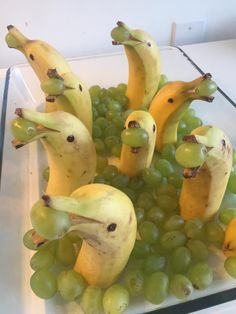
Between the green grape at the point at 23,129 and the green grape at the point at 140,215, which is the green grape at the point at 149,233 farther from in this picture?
the green grape at the point at 23,129

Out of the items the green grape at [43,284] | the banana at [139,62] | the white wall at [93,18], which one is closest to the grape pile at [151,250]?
the green grape at [43,284]

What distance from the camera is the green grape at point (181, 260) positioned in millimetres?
445

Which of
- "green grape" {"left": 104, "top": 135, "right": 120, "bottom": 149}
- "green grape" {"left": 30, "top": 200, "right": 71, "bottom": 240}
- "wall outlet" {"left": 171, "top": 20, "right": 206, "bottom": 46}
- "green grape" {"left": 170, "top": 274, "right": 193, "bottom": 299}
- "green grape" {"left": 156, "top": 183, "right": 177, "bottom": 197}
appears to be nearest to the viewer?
"green grape" {"left": 30, "top": 200, "right": 71, "bottom": 240}

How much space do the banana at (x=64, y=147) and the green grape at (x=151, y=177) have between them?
7 centimetres

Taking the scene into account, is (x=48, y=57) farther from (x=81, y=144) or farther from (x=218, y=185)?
(x=218, y=185)

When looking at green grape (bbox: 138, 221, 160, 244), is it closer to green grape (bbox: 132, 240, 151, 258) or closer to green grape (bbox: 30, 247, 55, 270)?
green grape (bbox: 132, 240, 151, 258)

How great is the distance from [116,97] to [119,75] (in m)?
0.16

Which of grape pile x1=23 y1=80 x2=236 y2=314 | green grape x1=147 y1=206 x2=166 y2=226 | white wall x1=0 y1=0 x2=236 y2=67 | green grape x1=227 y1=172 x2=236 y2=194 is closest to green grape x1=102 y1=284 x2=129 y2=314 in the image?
grape pile x1=23 y1=80 x2=236 y2=314

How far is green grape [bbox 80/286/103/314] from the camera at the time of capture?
0.41 m

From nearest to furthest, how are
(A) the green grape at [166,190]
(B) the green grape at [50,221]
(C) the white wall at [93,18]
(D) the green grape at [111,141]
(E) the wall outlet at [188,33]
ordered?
(B) the green grape at [50,221], (A) the green grape at [166,190], (D) the green grape at [111,141], (C) the white wall at [93,18], (E) the wall outlet at [188,33]

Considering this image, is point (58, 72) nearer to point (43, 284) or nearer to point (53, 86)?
point (53, 86)

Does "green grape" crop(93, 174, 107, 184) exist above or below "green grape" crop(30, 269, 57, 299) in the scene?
above

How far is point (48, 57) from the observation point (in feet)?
1.83

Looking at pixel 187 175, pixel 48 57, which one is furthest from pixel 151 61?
pixel 187 175
